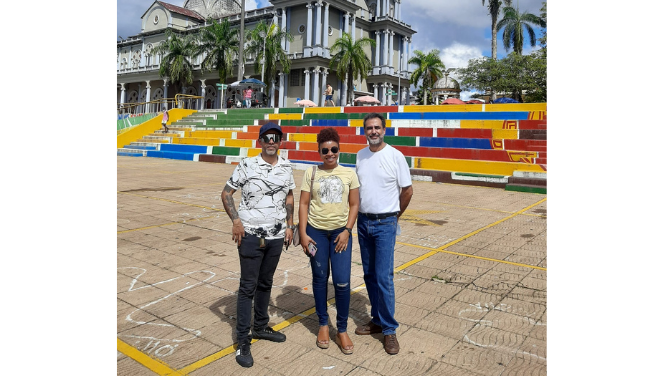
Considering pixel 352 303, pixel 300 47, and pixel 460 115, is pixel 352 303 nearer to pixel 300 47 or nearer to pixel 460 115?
pixel 460 115

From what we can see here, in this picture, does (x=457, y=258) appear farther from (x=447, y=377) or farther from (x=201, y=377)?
(x=201, y=377)

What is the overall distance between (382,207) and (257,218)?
3.05ft

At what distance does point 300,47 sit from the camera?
151 ft

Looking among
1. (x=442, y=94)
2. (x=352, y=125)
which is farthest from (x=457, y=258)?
Answer: (x=442, y=94)

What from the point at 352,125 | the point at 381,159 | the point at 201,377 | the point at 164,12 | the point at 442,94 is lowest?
the point at 201,377

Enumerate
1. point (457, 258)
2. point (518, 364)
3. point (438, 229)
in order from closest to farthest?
point (518, 364), point (457, 258), point (438, 229)

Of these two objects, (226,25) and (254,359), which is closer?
(254,359)

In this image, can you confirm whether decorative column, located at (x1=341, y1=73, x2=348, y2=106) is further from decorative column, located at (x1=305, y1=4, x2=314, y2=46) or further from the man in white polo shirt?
the man in white polo shirt

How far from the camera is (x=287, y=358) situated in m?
3.34

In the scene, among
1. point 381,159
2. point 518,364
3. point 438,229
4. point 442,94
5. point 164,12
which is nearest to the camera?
point 518,364

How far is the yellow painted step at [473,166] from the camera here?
14.1 m

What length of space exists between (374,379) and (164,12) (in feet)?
209

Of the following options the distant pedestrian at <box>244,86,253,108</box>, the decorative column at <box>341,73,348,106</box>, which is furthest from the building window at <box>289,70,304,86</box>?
the distant pedestrian at <box>244,86,253,108</box>

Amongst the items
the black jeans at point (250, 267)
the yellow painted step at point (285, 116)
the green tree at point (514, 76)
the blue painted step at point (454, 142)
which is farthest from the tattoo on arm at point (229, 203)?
the green tree at point (514, 76)
